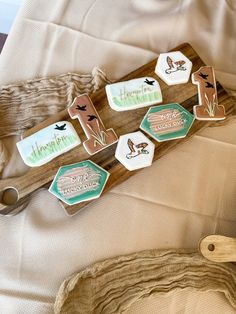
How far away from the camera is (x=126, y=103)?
31.9 inches

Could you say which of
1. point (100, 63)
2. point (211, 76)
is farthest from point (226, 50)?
point (100, 63)

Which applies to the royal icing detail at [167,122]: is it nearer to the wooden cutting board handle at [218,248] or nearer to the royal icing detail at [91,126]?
the royal icing detail at [91,126]

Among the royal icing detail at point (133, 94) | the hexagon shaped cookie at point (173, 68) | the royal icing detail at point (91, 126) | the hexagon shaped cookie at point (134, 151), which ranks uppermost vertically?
the hexagon shaped cookie at point (173, 68)

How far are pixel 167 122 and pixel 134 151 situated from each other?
87 mm

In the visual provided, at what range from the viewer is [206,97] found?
2.74 ft

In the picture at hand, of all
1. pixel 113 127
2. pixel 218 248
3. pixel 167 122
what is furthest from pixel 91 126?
pixel 218 248

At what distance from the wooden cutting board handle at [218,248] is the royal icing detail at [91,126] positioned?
0.79 ft

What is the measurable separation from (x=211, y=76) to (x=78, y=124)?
0.29 meters

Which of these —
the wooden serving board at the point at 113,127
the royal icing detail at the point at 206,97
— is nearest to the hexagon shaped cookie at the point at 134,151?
the wooden serving board at the point at 113,127

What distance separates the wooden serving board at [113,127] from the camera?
743 millimetres

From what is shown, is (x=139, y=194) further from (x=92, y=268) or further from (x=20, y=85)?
(x=20, y=85)

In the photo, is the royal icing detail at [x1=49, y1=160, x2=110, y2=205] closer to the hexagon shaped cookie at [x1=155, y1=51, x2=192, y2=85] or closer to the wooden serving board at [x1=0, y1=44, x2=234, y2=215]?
the wooden serving board at [x1=0, y1=44, x2=234, y2=215]

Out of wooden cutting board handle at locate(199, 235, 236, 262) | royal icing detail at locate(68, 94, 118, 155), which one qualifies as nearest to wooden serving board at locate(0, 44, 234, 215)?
royal icing detail at locate(68, 94, 118, 155)

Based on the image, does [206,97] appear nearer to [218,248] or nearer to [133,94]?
[133,94]
